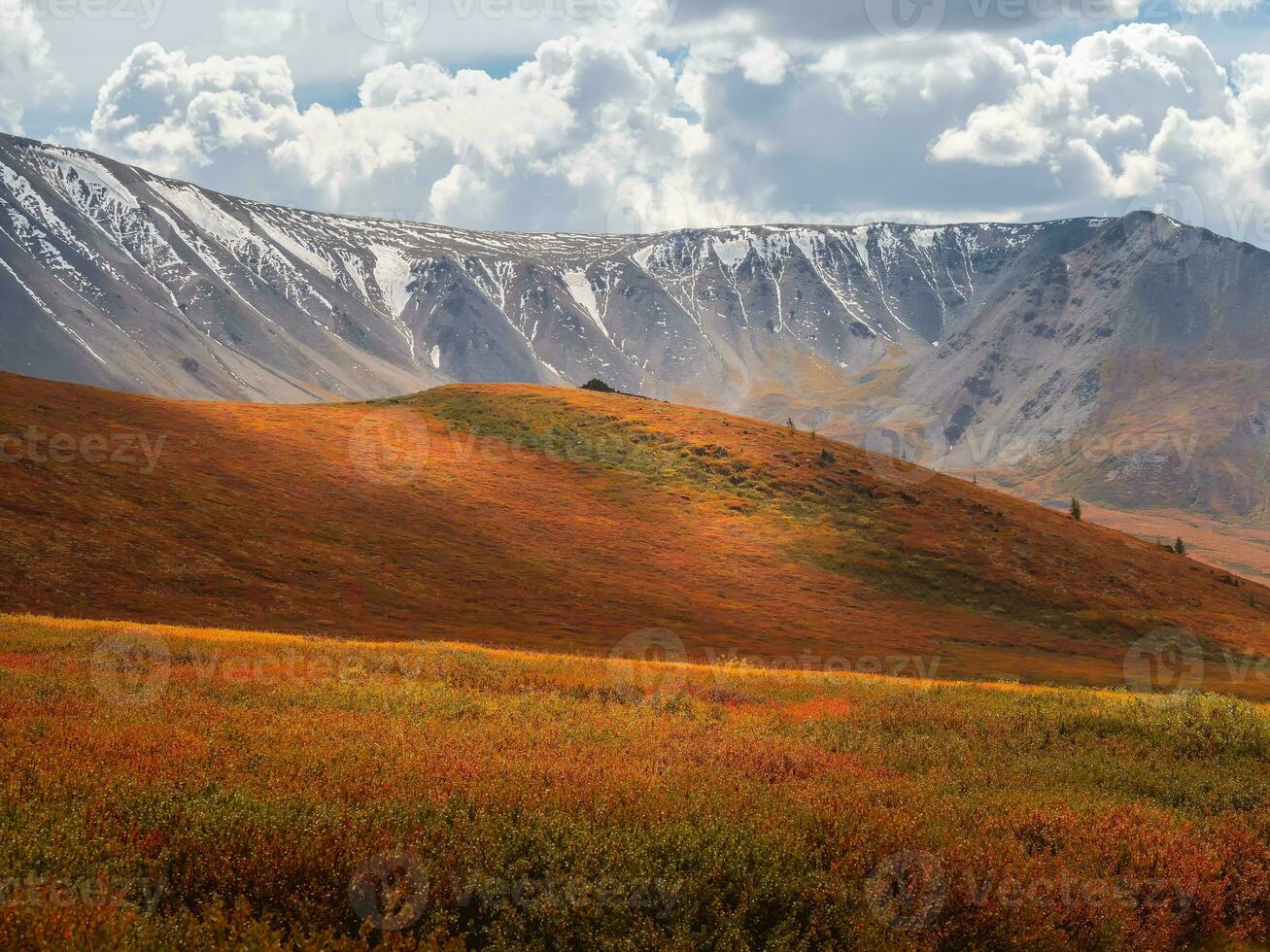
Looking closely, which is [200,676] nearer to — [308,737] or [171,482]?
[308,737]

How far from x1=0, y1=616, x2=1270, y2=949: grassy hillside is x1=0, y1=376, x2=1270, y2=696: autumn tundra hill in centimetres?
3601

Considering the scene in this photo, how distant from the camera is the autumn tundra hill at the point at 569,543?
56.8 metres

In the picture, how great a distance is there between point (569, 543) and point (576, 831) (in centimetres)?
7493

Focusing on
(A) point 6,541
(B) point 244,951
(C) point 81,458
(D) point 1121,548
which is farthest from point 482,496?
(B) point 244,951

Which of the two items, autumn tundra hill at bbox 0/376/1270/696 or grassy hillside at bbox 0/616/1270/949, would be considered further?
autumn tundra hill at bbox 0/376/1270/696

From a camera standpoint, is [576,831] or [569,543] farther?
[569,543]

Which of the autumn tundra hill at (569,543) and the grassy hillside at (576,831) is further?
the autumn tundra hill at (569,543)

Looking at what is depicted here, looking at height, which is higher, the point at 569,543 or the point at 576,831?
the point at 569,543

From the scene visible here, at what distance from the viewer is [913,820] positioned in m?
10.9

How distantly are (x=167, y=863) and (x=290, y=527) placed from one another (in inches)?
2559

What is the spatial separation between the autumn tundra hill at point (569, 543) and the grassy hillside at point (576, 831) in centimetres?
3601

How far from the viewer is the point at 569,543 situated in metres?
84.2

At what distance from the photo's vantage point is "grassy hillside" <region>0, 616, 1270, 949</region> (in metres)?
8.11

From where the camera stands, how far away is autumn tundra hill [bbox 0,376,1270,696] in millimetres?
56781
